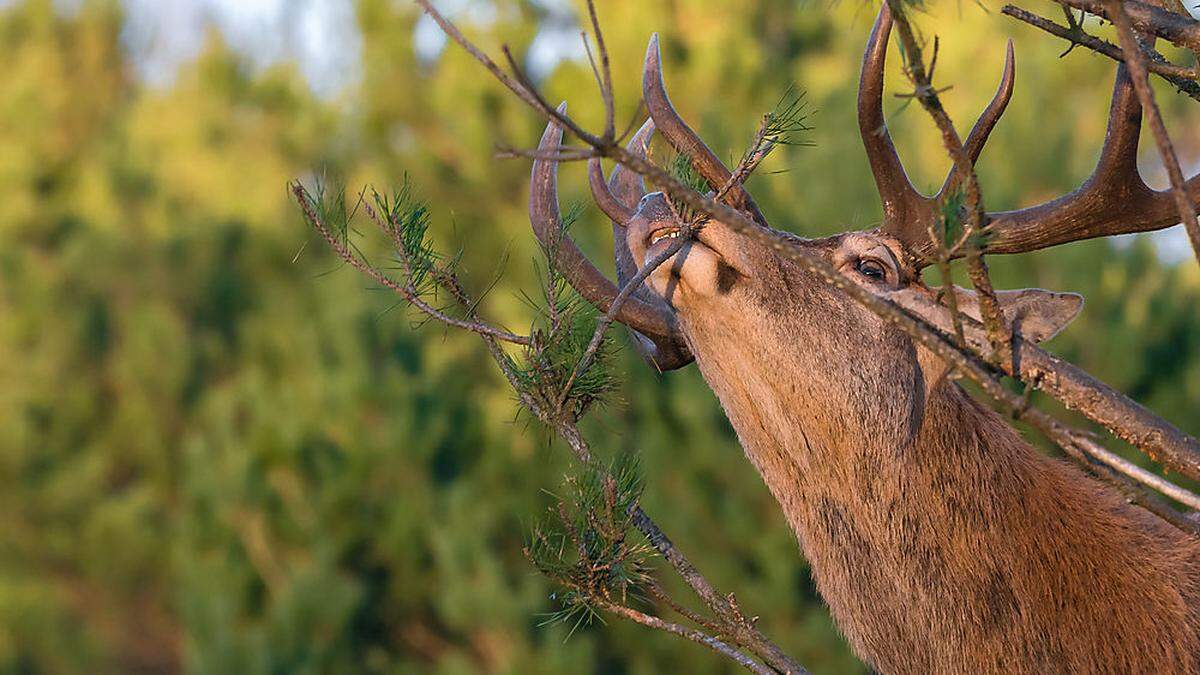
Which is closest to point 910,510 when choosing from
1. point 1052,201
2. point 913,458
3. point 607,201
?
point 913,458

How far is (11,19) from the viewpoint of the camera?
68.2 ft

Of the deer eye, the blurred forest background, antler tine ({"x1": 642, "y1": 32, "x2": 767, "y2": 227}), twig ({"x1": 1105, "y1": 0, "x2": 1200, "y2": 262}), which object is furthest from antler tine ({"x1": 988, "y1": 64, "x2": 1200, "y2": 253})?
the blurred forest background

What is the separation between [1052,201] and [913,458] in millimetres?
605

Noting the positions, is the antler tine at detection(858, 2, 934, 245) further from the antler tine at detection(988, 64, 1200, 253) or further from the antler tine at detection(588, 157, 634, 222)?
the antler tine at detection(588, 157, 634, 222)

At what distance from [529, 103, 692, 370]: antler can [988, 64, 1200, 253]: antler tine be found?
2.41 ft

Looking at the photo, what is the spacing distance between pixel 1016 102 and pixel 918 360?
27.8 feet

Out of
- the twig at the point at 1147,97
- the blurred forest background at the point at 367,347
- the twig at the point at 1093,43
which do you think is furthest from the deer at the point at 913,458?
the blurred forest background at the point at 367,347

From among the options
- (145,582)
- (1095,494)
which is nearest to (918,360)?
(1095,494)

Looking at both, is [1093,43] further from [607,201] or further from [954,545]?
[607,201]

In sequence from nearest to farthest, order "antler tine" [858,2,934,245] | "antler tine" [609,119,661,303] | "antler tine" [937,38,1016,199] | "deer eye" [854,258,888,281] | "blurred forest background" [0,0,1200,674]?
1. "antler tine" [937,38,1016,199]
2. "antler tine" [858,2,934,245]
3. "deer eye" [854,258,888,281]
4. "antler tine" [609,119,661,303]
5. "blurred forest background" [0,0,1200,674]

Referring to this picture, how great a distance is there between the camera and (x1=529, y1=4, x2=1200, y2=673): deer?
289 centimetres

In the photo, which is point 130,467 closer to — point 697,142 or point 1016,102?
point 1016,102

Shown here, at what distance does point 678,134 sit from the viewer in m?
2.97

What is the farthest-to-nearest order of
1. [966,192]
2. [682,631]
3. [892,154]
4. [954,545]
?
1. [892,154]
2. [954,545]
3. [682,631]
4. [966,192]
